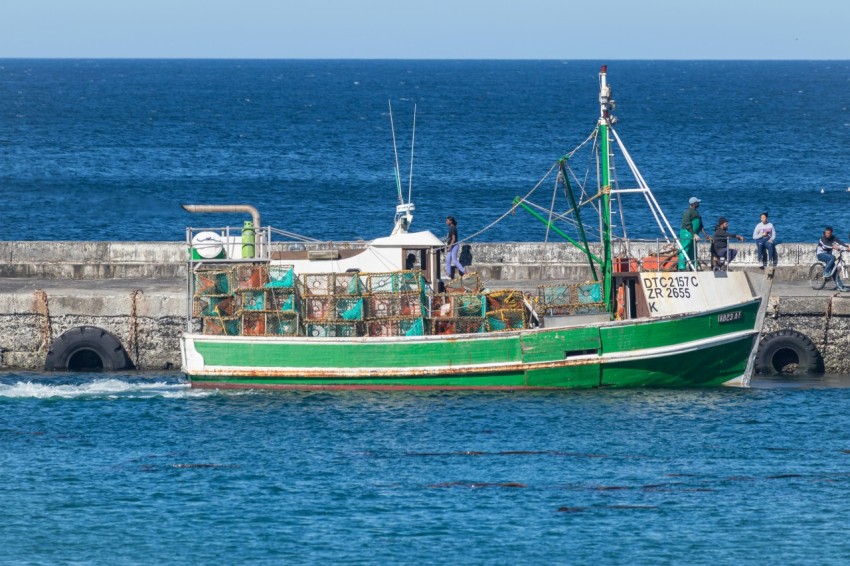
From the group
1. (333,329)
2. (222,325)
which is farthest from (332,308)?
(222,325)

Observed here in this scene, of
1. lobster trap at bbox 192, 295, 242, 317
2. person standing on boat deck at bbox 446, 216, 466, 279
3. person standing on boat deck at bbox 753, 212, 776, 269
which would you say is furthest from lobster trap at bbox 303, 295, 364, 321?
person standing on boat deck at bbox 753, 212, 776, 269

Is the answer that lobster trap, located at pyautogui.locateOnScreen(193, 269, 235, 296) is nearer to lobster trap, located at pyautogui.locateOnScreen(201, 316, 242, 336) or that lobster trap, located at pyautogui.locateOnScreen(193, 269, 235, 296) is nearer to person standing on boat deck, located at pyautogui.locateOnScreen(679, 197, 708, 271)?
lobster trap, located at pyautogui.locateOnScreen(201, 316, 242, 336)

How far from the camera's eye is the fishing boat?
28469 mm

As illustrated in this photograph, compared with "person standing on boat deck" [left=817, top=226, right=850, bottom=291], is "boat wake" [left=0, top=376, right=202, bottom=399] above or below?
below

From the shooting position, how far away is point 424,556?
68.2ft

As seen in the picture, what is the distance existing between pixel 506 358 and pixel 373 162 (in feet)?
198

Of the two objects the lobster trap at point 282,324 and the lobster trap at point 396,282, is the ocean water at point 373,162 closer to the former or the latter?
the lobster trap at point 396,282

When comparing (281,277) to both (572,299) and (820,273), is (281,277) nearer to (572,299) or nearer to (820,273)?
(572,299)

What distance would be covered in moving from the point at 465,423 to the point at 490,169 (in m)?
55.9

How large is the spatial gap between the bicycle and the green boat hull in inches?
176

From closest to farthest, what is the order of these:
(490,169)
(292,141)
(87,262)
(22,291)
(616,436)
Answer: (616,436), (22,291), (87,262), (490,169), (292,141)

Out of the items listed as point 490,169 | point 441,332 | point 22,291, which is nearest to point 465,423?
point 441,332

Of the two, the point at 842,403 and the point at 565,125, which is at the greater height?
the point at 565,125

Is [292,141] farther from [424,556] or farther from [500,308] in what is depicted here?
[424,556]
